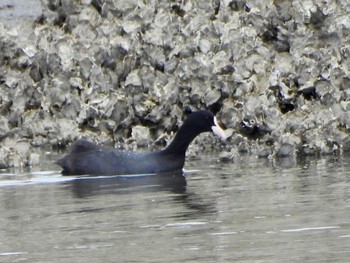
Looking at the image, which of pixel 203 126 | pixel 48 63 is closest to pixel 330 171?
pixel 203 126

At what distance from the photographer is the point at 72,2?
22484 mm

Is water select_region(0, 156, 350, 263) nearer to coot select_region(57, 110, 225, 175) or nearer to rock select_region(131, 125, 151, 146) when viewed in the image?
coot select_region(57, 110, 225, 175)

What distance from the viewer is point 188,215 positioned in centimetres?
1204

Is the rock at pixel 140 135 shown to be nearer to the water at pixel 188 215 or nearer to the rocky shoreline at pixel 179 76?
the rocky shoreline at pixel 179 76

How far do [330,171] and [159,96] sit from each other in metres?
4.87

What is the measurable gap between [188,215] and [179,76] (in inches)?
307

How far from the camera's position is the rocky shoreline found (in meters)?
Result: 18.1

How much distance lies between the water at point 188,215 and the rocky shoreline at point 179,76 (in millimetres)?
1562

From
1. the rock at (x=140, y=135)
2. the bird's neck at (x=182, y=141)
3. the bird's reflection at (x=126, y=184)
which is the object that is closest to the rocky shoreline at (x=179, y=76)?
Result: the rock at (x=140, y=135)

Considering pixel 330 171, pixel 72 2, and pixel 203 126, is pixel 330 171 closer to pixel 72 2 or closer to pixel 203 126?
pixel 203 126

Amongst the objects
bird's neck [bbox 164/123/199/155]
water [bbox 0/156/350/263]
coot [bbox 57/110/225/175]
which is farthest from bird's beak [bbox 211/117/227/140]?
water [bbox 0/156/350/263]

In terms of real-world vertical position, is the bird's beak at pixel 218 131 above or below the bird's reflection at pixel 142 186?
above

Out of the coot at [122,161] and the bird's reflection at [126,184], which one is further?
the coot at [122,161]

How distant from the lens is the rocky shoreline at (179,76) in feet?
59.3
